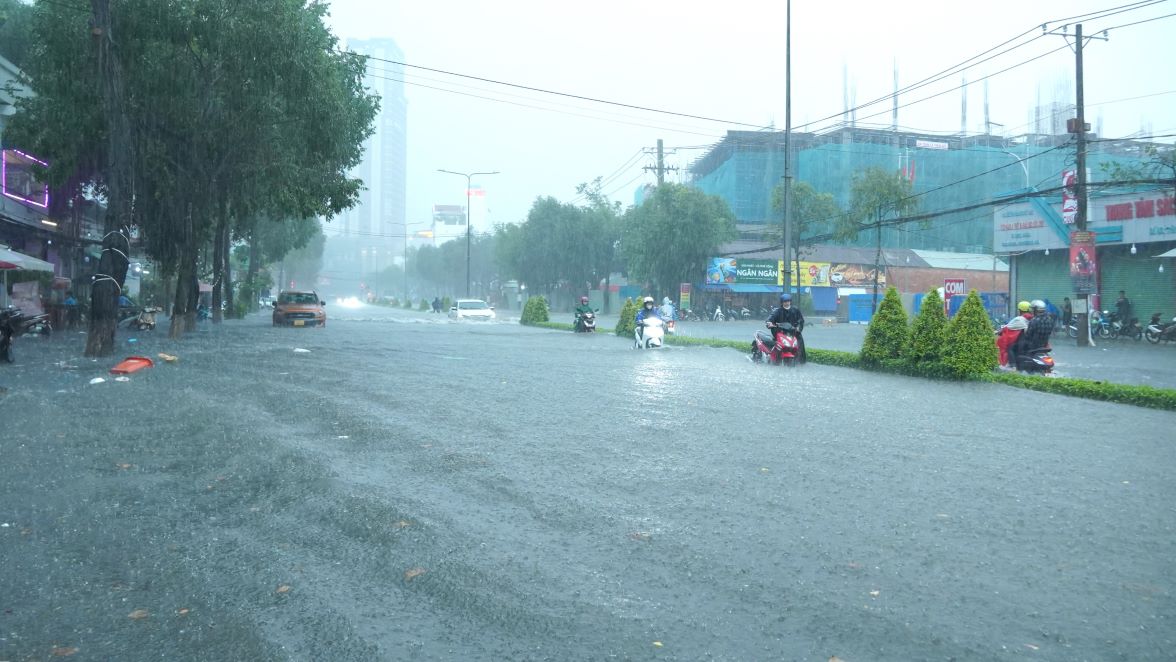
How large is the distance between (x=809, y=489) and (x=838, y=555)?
1.56 meters

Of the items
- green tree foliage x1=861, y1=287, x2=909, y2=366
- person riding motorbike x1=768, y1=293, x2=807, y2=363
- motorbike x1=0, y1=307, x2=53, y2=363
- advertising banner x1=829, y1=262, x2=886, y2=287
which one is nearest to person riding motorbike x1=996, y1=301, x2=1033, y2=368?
green tree foliage x1=861, y1=287, x2=909, y2=366

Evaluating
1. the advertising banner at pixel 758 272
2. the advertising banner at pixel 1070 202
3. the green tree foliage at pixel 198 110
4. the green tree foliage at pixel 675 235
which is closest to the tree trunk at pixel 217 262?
the green tree foliage at pixel 198 110

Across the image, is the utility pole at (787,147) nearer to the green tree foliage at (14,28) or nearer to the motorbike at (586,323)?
the motorbike at (586,323)

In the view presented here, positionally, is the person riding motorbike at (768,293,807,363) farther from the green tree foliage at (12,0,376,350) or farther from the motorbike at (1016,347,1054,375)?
the green tree foliage at (12,0,376,350)

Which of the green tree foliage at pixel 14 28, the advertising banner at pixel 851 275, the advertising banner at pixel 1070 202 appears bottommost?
the advertising banner at pixel 851 275

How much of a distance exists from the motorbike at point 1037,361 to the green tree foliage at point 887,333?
84.0 inches

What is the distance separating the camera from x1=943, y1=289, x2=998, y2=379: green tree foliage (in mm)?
14484

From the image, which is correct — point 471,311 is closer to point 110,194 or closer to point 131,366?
point 110,194

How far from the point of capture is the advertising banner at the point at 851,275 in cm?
6781

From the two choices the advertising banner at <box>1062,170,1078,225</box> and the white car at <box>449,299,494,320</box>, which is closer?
the advertising banner at <box>1062,170,1078,225</box>

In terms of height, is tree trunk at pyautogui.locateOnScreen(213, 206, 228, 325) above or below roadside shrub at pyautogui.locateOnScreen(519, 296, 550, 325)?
above

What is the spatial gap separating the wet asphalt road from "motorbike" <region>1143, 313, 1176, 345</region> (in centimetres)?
2113

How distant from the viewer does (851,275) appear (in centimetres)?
6850

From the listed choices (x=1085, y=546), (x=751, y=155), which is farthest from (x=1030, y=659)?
(x=751, y=155)
